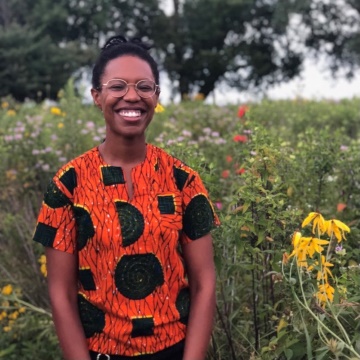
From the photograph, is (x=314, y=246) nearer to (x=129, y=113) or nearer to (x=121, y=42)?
(x=129, y=113)

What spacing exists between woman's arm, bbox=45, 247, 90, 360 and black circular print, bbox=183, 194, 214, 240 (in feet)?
1.01

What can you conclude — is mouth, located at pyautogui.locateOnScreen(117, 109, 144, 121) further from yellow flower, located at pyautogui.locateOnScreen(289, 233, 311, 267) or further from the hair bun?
yellow flower, located at pyautogui.locateOnScreen(289, 233, 311, 267)

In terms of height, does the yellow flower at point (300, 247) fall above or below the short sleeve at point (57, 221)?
below

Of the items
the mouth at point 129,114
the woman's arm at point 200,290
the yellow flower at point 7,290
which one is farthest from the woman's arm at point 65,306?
the yellow flower at point 7,290

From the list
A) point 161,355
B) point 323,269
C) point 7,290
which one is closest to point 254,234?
point 323,269

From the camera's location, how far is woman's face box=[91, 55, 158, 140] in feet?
5.89

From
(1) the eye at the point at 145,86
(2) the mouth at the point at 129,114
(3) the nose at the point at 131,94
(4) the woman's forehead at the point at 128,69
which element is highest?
(4) the woman's forehead at the point at 128,69

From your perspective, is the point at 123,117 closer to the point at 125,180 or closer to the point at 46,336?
the point at 125,180

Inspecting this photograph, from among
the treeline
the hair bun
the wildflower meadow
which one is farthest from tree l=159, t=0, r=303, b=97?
the hair bun

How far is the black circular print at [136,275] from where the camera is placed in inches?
68.6

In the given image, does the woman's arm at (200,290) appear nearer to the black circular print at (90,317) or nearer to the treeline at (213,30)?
the black circular print at (90,317)

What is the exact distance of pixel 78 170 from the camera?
1.79 meters

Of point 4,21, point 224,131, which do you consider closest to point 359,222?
point 224,131

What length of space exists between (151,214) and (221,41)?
3478cm
